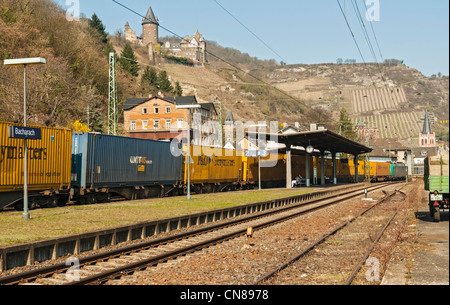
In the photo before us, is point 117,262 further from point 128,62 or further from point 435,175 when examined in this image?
point 128,62

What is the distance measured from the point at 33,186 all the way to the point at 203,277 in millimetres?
14217

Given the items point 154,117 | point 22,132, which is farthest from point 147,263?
point 154,117

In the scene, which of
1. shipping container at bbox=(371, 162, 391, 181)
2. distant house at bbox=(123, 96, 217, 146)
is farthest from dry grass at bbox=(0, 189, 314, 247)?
distant house at bbox=(123, 96, 217, 146)

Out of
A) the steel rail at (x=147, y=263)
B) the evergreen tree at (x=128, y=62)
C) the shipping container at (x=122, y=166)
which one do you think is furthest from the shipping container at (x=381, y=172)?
the steel rail at (x=147, y=263)

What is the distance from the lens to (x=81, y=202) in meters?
25.7

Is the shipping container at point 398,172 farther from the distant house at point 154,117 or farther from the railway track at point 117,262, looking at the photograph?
the railway track at point 117,262

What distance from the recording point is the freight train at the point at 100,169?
2102 cm

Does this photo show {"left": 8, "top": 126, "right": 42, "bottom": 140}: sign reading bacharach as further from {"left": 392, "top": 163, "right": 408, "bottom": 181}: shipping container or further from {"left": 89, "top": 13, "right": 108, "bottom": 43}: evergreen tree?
{"left": 89, "top": 13, "right": 108, "bottom": 43}: evergreen tree

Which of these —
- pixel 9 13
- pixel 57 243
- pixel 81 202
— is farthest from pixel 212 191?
pixel 9 13

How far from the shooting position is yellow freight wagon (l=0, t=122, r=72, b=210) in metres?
20.3
